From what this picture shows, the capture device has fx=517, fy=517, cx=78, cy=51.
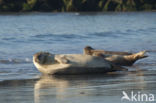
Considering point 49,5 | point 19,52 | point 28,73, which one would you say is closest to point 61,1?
point 49,5

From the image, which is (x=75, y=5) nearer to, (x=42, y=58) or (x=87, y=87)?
(x=42, y=58)

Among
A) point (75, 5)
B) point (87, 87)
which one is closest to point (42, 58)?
point (87, 87)

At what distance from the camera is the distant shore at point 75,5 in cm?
7279

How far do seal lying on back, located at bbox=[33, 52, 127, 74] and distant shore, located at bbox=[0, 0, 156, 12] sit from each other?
62.1 meters

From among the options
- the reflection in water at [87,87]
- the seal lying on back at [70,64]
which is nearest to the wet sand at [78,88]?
the reflection in water at [87,87]

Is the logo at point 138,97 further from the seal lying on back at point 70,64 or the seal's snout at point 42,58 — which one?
the seal's snout at point 42,58

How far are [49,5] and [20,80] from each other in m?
67.2

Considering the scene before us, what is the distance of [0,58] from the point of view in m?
13.7

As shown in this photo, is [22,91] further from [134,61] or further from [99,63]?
[134,61]

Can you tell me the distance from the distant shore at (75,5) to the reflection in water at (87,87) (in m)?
62.7

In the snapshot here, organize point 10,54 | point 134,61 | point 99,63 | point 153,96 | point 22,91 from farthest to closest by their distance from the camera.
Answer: point 10,54 < point 134,61 < point 99,63 < point 22,91 < point 153,96

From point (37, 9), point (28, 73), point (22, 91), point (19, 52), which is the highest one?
point (22, 91)

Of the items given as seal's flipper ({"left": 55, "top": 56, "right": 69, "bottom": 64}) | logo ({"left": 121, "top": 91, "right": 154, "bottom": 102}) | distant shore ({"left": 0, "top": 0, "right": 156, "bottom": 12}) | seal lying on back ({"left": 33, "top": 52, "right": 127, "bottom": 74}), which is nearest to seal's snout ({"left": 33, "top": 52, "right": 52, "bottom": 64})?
seal lying on back ({"left": 33, "top": 52, "right": 127, "bottom": 74})

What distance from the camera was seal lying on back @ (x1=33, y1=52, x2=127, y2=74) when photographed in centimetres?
1019
